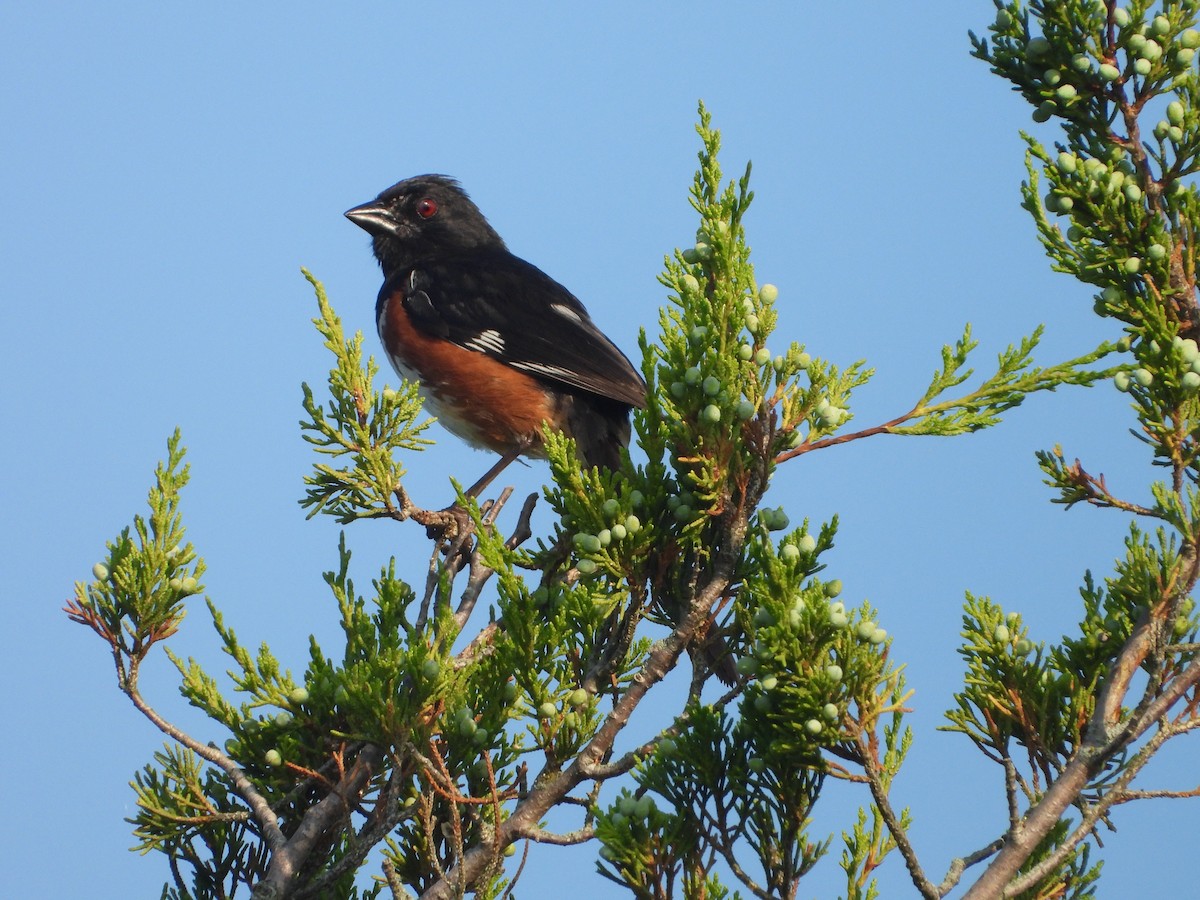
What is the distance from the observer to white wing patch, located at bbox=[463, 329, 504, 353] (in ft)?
12.7

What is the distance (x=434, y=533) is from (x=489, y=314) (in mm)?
1151

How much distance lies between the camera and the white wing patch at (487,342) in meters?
3.87

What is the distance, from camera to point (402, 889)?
6.31 feet

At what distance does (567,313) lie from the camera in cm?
395

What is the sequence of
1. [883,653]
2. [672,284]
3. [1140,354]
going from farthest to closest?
[672,284]
[1140,354]
[883,653]

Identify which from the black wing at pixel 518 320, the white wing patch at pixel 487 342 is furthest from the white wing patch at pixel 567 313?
the white wing patch at pixel 487 342

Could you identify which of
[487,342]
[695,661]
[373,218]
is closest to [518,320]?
[487,342]

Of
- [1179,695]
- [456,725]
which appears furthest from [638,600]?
[1179,695]

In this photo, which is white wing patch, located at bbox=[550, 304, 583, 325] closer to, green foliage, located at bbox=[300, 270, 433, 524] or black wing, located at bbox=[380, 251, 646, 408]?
black wing, located at bbox=[380, 251, 646, 408]

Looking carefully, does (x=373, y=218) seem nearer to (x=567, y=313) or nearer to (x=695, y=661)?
(x=567, y=313)

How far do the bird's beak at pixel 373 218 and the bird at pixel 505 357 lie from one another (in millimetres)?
233

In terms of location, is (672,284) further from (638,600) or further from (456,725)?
(456,725)

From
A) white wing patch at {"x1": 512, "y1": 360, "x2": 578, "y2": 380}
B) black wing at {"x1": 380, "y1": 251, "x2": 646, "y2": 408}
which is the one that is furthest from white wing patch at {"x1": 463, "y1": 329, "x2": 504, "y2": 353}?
white wing patch at {"x1": 512, "y1": 360, "x2": 578, "y2": 380}

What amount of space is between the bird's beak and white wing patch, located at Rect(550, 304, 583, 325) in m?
0.94
